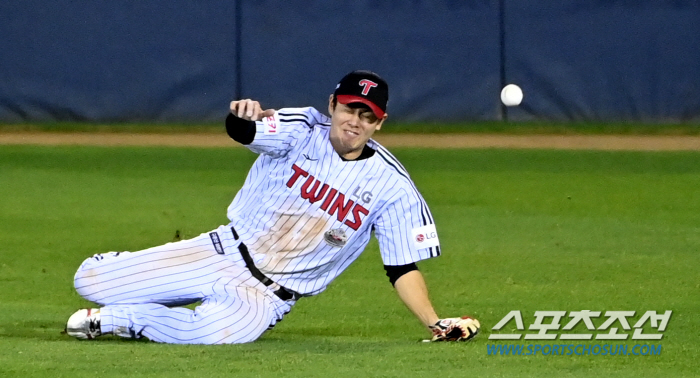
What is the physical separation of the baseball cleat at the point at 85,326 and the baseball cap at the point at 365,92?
1.28 metres

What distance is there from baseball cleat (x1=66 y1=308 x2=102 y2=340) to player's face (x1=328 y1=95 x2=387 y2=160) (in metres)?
1.17

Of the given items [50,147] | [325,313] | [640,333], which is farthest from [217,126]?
[640,333]

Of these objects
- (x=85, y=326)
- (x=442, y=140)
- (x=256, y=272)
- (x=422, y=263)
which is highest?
(x=256, y=272)

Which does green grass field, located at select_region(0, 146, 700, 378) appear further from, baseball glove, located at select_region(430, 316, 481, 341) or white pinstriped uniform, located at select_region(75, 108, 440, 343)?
white pinstriped uniform, located at select_region(75, 108, 440, 343)

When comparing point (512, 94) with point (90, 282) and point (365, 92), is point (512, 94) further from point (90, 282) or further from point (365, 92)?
point (90, 282)

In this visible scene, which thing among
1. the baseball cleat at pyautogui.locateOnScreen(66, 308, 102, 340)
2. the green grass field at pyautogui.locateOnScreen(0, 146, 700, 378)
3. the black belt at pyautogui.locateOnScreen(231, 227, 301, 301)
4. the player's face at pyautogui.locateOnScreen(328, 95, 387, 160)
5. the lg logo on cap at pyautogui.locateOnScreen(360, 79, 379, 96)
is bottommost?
the green grass field at pyautogui.locateOnScreen(0, 146, 700, 378)

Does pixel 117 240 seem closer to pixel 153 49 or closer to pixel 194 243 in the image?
pixel 194 243

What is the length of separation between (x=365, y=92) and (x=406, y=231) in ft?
1.95

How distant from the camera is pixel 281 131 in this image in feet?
15.8

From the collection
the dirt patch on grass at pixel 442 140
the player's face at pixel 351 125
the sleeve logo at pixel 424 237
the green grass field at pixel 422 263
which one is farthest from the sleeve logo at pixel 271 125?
the dirt patch on grass at pixel 442 140

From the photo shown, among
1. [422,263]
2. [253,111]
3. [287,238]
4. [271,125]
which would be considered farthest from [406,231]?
[422,263]

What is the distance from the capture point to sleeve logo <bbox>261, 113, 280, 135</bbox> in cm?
474

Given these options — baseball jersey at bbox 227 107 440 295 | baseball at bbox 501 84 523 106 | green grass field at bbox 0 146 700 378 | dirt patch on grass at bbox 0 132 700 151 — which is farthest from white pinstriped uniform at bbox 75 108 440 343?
baseball at bbox 501 84 523 106

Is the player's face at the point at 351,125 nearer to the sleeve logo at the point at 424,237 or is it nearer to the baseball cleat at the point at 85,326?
the sleeve logo at the point at 424,237
